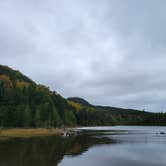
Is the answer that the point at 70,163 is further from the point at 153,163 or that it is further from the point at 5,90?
the point at 5,90

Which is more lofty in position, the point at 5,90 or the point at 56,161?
the point at 5,90

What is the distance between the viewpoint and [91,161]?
41.4 meters

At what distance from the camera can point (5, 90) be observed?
129 metres

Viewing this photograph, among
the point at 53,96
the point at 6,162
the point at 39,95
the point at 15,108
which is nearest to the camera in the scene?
the point at 6,162

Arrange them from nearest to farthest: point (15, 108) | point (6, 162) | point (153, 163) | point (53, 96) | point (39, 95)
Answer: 1. point (6, 162)
2. point (153, 163)
3. point (15, 108)
4. point (39, 95)
5. point (53, 96)

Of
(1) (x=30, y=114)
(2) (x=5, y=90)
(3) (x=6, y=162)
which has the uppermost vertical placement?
(2) (x=5, y=90)

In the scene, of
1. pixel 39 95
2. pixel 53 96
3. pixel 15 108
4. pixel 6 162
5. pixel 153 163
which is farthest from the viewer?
pixel 53 96

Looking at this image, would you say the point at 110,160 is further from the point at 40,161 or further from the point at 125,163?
the point at 40,161

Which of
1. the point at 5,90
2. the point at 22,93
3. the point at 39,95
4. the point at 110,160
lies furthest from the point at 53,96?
the point at 110,160

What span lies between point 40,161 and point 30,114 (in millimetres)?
87416

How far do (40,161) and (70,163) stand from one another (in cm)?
414

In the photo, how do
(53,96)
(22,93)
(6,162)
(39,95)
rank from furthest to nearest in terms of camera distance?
1. (53,96)
2. (39,95)
3. (22,93)
4. (6,162)

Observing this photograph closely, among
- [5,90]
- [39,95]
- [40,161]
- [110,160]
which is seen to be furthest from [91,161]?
[39,95]

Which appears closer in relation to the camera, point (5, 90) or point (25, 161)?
point (25, 161)
